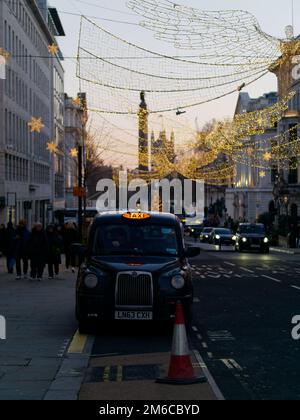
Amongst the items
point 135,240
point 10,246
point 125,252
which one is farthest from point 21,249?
point 125,252

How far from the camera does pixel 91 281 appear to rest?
14.1 metres

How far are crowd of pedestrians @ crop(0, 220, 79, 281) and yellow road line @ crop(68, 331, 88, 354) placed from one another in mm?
10384

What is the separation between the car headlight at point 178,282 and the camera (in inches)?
555

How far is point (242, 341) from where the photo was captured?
13.4 m

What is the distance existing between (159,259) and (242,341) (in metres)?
2.07

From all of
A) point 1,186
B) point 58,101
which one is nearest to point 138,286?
point 1,186

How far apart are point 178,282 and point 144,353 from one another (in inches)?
79.0

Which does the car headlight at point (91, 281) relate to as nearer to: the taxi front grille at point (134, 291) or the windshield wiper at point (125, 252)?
the taxi front grille at point (134, 291)

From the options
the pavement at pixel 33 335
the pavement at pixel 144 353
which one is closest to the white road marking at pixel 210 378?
the pavement at pixel 144 353

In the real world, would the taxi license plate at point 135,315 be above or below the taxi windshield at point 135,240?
below

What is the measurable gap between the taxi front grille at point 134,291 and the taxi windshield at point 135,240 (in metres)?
1.07

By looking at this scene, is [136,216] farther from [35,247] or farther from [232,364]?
[35,247]

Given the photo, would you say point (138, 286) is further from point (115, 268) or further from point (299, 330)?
point (299, 330)

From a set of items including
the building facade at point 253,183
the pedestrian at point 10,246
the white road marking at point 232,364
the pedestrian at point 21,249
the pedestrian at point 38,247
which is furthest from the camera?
the building facade at point 253,183
